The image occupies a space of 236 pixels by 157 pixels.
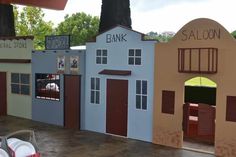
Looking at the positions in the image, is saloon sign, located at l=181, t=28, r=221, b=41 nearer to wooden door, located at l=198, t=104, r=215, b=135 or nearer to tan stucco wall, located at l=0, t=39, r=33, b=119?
wooden door, located at l=198, t=104, r=215, b=135

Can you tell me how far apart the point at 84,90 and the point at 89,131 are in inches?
76.6

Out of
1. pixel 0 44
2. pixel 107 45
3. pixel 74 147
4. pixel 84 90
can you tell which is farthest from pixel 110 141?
pixel 0 44

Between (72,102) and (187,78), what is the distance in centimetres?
626

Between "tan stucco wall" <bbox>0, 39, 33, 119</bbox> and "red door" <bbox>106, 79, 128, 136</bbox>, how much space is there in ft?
18.3

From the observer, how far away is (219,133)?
12289 millimetres

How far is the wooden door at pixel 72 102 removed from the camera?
1653 centimetres

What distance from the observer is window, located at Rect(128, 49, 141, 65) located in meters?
14.3

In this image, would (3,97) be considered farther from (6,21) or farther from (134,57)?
(134,57)

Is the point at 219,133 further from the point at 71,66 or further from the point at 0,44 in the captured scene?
the point at 0,44

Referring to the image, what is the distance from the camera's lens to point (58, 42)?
1728 cm

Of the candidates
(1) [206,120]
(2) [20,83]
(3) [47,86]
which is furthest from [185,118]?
(2) [20,83]

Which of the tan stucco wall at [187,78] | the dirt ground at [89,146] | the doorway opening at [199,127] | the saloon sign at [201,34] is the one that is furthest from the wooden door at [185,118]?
the saloon sign at [201,34]

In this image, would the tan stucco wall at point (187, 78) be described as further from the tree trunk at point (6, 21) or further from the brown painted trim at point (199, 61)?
the tree trunk at point (6, 21)

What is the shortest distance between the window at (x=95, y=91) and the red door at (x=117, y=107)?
→ 0.61 meters
